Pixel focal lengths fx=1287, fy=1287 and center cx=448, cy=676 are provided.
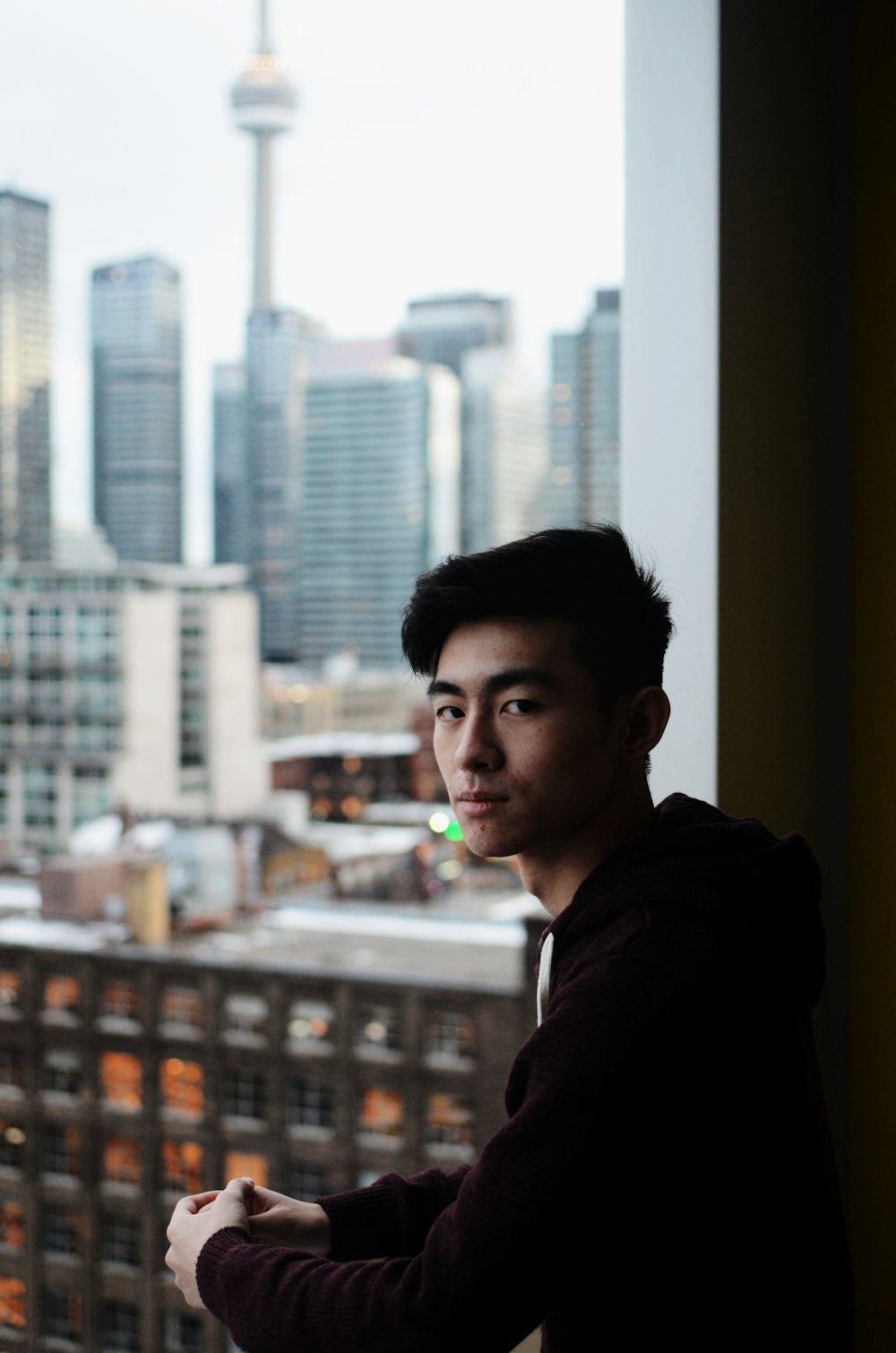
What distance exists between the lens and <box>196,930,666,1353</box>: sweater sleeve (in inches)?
21.8

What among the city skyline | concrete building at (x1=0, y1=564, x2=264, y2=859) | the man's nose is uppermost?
the city skyline

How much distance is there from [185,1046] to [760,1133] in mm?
13307

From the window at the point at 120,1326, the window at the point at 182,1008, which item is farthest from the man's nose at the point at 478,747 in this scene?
the window at the point at 120,1326

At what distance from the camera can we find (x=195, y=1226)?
68 centimetres

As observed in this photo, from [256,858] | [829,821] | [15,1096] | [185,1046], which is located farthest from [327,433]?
[829,821]

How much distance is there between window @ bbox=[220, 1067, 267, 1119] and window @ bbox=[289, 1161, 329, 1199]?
608 mm

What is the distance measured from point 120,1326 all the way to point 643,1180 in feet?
43.4

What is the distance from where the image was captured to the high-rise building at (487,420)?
44.7 ft

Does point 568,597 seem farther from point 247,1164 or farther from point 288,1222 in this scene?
point 247,1164

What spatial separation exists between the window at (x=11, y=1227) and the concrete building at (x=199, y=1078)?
0.8 inches

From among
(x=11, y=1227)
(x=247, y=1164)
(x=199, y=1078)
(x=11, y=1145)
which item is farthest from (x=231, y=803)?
(x=11, y=1227)

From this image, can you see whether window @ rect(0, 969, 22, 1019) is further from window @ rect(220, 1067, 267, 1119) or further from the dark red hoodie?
the dark red hoodie

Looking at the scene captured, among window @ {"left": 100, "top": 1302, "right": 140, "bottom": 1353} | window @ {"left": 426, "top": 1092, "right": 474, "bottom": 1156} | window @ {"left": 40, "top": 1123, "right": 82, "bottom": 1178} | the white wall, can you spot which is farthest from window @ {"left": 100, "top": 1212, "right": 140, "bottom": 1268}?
the white wall

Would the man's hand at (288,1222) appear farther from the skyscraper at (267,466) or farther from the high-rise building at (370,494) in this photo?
the skyscraper at (267,466)
